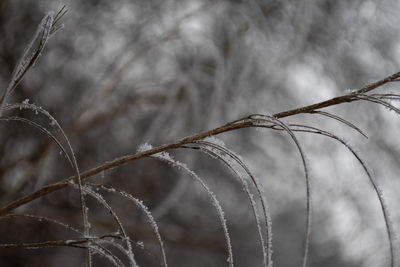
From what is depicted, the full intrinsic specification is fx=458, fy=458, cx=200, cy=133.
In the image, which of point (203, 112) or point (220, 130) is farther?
point (203, 112)

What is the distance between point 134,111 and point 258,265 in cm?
111

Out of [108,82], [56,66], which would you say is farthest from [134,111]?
[56,66]

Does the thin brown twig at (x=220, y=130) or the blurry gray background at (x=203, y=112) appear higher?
the blurry gray background at (x=203, y=112)

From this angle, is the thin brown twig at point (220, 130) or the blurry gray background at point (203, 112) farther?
the blurry gray background at point (203, 112)

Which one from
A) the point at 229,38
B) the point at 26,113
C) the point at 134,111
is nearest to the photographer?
the point at 26,113

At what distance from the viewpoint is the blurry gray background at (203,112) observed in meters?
1.81

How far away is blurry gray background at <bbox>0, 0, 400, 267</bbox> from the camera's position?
181cm

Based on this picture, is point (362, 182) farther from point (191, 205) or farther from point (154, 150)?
point (154, 150)

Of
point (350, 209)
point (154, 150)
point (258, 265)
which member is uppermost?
point (350, 209)

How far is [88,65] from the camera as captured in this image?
1864 mm

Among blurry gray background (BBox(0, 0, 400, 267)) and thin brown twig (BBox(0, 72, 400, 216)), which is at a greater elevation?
blurry gray background (BBox(0, 0, 400, 267))

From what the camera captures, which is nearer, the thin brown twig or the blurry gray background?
the thin brown twig

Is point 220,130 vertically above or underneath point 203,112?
underneath

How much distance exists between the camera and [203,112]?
1897 mm
